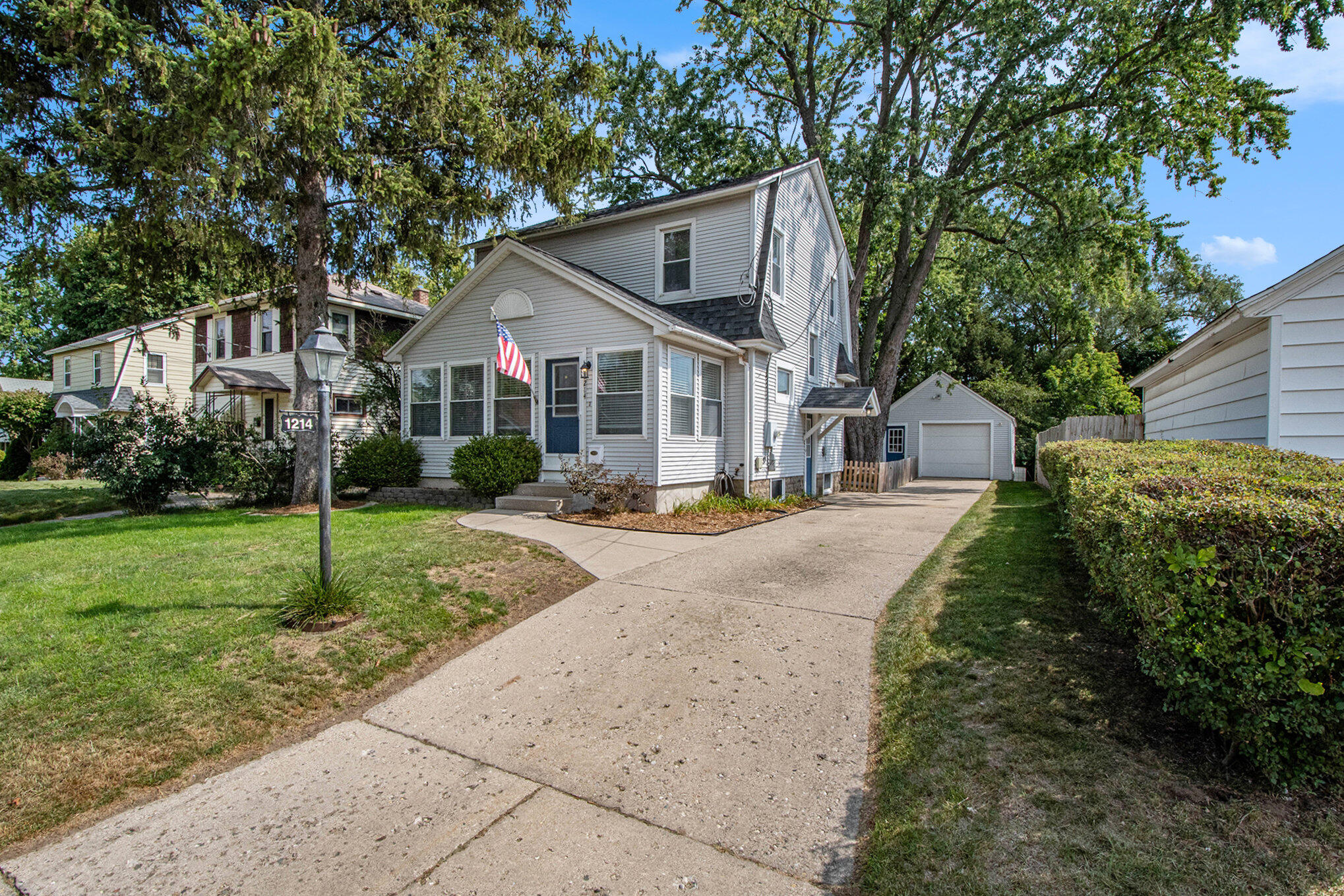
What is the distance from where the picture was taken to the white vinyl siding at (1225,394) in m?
7.45

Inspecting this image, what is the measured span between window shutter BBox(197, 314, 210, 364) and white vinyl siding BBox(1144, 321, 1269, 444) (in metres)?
28.6

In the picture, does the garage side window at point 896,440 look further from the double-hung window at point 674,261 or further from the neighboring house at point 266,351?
the neighboring house at point 266,351

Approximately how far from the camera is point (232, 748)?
369 centimetres

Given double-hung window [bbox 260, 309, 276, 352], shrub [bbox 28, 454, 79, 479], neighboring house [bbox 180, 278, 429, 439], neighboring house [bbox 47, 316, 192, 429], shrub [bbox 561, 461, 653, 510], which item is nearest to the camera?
shrub [bbox 561, 461, 653, 510]

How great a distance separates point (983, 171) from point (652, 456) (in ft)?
47.0

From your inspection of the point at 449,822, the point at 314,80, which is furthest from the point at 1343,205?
the point at 314,80

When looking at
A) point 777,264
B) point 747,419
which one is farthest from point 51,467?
point 777,264

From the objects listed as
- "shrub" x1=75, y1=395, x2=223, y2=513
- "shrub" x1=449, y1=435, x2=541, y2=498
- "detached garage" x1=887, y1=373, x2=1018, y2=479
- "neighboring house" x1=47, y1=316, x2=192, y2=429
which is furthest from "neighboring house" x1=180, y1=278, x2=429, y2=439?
"detached garage" x1=887, y1=373, x2=1018, y2=479

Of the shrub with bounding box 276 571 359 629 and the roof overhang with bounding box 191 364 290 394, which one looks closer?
the shrub with bounding box 276 571 359 629

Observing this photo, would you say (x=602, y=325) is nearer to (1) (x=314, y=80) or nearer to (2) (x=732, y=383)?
(2) (x=732, y=383)

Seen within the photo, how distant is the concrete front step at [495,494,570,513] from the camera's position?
11133mm

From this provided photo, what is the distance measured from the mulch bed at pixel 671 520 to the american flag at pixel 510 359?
2.54 m

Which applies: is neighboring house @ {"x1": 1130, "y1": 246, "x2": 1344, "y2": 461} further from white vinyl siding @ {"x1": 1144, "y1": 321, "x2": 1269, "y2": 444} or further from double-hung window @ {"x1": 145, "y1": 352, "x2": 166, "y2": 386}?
double-hung window @ {"x1": 145, "y1": 352, "x2": 166, "y2": 386}

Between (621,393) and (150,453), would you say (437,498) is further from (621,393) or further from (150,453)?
(150,453)
